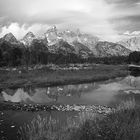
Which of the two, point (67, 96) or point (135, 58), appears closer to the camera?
point (67, 96)

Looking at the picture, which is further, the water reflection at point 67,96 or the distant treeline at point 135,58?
the distant treeline at point 135,58

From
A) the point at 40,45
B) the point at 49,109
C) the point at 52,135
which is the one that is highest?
the point at 40,45

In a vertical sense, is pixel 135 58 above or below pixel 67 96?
above

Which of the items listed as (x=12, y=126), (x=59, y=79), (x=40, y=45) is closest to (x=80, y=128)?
(x=12, y=126)

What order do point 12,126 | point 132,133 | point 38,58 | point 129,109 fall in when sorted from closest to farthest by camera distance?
point 132,133 < point 129,109 < point 12,126 < point 38,58

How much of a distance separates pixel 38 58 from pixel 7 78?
83.1m

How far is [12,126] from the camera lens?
53.6 feet

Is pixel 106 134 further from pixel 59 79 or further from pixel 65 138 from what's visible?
pixel 59 79

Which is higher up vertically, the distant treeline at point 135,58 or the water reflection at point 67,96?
the distant treeline at point 135,58

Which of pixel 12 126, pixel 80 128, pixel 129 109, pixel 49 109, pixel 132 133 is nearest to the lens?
pixel 132 133

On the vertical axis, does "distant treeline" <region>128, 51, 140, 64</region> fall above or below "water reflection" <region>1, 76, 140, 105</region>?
above

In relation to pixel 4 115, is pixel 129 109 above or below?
above

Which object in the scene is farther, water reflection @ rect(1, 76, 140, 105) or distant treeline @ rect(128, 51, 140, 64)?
distant treeline @ rect(128, 51, 140, 64)

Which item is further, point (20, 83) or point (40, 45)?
point (40, 45)
